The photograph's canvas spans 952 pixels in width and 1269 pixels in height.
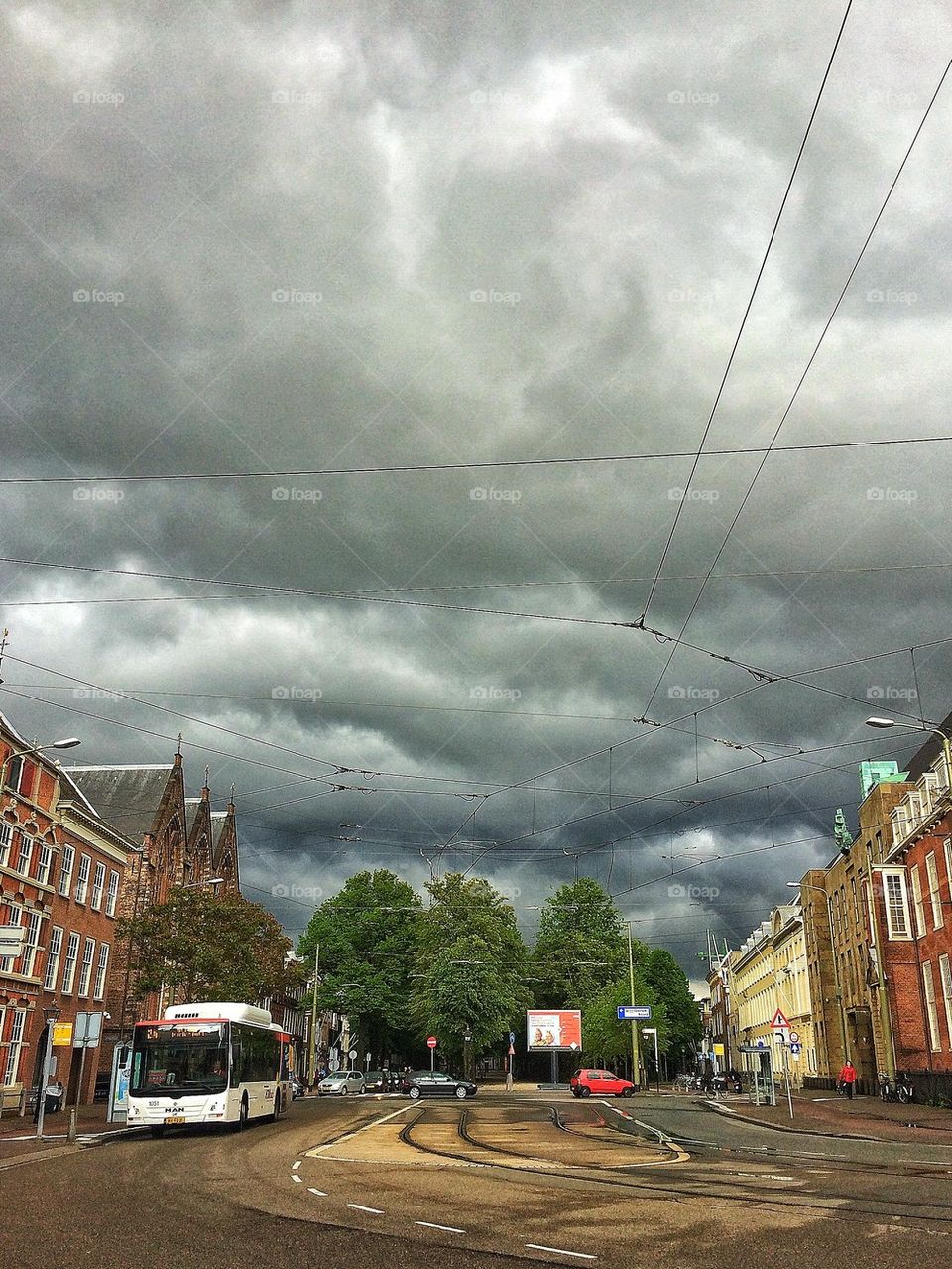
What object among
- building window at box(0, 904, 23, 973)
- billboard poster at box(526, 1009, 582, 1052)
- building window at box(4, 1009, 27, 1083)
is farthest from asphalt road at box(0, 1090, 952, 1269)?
billboard poster at box(526, 1009, 582, 1052)

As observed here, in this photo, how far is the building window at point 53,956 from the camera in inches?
1470

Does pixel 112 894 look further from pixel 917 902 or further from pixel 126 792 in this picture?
pixel 917 902

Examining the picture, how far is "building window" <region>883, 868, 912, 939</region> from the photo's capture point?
4403cm

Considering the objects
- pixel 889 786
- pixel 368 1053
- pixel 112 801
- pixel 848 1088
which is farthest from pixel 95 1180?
pixel 368 1053

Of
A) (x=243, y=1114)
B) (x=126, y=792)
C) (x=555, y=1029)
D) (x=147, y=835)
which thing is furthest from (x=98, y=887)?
(x=555, y=1029)

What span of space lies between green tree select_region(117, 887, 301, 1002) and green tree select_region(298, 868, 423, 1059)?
29.2 meters

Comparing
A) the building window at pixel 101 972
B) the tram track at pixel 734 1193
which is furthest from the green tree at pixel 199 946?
the tram track at pixel 734 1193

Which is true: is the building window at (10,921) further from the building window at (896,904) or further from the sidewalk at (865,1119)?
the building window at (896,904)

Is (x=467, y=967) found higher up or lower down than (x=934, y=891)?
lower down

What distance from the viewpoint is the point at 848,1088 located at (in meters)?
42.3

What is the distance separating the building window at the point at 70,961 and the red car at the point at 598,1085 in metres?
23.6

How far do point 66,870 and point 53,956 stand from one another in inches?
127

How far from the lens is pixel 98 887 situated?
4322cm

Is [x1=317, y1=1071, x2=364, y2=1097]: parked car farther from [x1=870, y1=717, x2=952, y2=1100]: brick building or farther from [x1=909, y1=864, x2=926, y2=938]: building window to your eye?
[x1=909, y1=864, x2=926, y2=938]: building window
